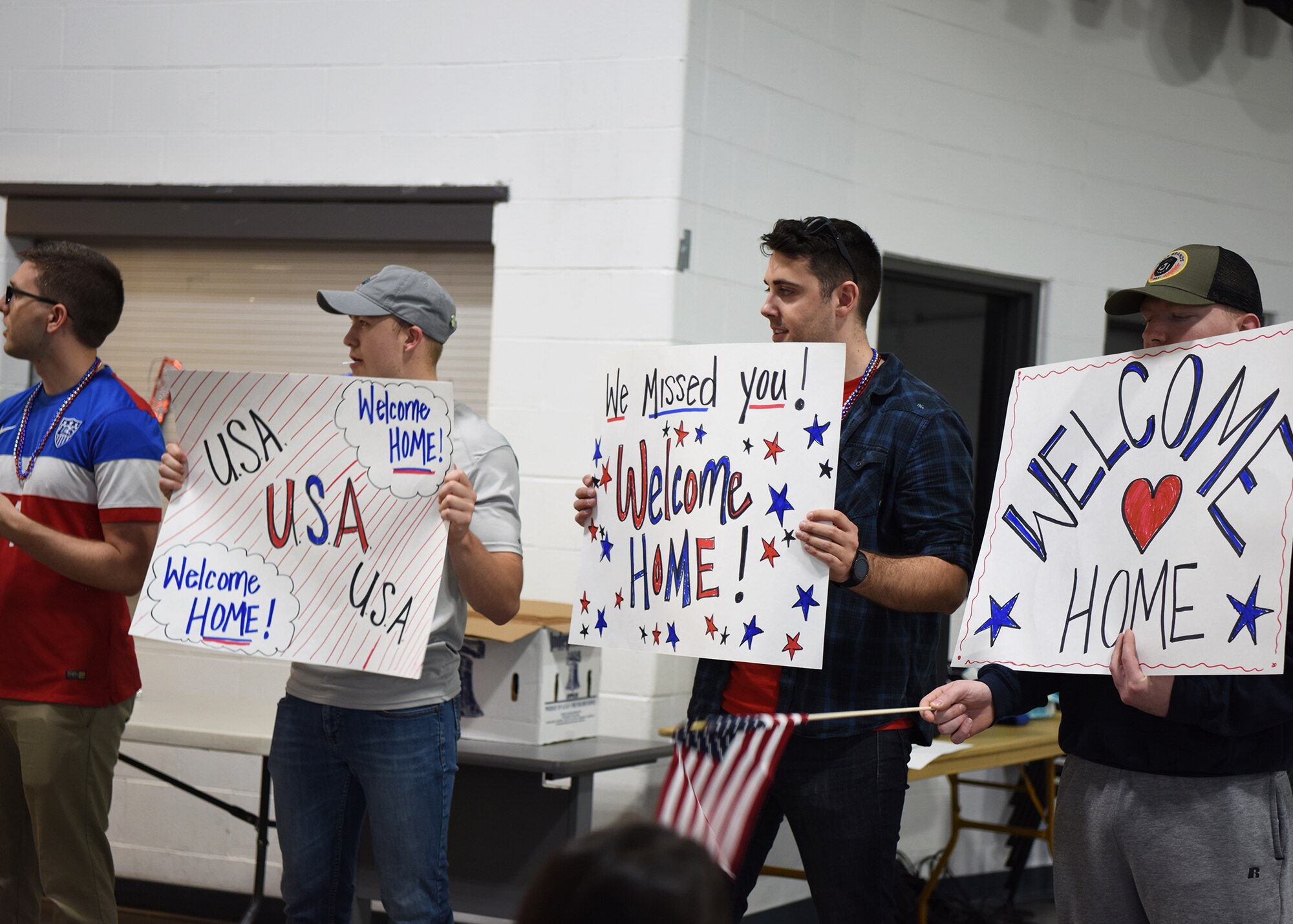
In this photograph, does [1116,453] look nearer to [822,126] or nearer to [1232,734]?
[1232,734]

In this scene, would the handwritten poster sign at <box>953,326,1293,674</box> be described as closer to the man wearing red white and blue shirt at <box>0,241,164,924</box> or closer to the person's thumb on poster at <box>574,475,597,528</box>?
the person's thumb on poster at <box>574,475,597,528</box>

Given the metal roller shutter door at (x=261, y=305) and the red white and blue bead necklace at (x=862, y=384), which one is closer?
the red white and blue bead necklace at (x=862, y=384)

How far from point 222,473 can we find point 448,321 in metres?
0.51

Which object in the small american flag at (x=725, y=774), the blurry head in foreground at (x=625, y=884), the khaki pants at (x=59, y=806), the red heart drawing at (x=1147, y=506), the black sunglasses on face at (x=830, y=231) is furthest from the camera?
the khaki pants at (x=59, y=806)

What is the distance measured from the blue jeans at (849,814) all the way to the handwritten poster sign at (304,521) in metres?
0.69

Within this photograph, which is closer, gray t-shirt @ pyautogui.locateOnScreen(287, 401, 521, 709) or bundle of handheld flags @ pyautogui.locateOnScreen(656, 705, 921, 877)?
bundle of handheld flags @ pyautogui.locateOnScreen(656, 705, 921, 877)

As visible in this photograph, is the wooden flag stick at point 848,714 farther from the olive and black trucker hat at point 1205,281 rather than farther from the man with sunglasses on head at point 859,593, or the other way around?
the olive and black trucker hat at point 1205,281

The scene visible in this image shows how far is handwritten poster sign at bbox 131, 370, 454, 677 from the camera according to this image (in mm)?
2260

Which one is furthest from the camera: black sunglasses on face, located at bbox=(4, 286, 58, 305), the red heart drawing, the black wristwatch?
black sunglasses on face, located at bbox=(4, 286, 58, 305)

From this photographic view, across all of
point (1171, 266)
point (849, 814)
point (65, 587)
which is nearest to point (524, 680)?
point (65, 587)

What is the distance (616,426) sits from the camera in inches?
90.2

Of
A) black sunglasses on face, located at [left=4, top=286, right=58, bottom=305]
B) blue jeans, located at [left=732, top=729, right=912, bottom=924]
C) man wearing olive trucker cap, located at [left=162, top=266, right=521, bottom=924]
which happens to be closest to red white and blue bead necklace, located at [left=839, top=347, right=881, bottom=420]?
blue jeans, located at [left=732, top=729, right=912, bottom=924]

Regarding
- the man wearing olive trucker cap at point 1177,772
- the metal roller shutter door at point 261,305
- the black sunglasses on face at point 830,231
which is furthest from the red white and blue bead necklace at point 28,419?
the man wearing olive trucker cap at point 1177,772

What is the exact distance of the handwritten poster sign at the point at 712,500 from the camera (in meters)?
2.03
